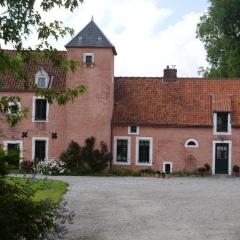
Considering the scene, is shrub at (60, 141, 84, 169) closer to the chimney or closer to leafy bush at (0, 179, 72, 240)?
the chimney

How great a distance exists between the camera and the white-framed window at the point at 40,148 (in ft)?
121

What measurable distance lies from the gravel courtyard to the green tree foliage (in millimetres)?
22140

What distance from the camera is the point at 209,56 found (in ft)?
164

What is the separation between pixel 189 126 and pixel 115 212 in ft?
68.4

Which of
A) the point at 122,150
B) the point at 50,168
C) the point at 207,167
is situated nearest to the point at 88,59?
the point at 122,150

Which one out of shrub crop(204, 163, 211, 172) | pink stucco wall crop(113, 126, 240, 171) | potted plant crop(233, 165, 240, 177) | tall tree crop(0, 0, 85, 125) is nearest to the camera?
tall tree crop(0, 0, 85, 125)

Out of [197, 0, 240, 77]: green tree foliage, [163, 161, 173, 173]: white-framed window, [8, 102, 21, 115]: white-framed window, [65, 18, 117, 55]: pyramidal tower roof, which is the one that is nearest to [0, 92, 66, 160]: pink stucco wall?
[65, 18, 117, 55]: pyramidal tower roof

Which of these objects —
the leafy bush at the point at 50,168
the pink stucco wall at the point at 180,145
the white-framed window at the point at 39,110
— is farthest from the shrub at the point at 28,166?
the pink stucco wall at the point at 180,145

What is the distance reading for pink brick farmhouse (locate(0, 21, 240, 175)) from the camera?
3644 centimetres

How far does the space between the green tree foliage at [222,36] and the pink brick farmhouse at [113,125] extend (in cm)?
964

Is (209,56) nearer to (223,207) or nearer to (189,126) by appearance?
(189,126)

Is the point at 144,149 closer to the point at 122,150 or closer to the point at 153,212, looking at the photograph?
the point at 122,150

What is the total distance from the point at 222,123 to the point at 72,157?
1016 cm

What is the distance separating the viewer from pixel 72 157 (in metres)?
35.3
